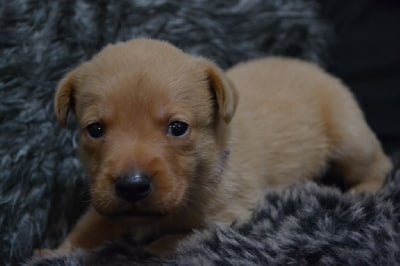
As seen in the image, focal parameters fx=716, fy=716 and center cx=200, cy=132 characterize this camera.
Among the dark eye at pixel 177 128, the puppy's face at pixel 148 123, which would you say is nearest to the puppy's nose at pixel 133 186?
the puppy's face at pixel 148 123

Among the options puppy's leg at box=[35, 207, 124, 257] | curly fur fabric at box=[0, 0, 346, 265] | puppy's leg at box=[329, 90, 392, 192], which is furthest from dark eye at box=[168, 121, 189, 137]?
puppy's leg at box=[329, 90, 392, 192]

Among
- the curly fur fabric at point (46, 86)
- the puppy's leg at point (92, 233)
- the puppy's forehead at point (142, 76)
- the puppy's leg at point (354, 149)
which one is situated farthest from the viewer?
the puppy's leg at point (354, 149)

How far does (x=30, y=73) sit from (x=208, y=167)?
2.38ft

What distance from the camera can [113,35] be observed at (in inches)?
95.9

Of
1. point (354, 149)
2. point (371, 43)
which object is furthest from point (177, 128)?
point (371, 43)

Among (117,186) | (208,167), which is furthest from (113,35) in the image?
(117,186)

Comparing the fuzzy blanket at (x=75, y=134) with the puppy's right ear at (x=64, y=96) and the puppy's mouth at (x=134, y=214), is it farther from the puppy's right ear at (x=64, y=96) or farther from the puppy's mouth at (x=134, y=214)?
the puppy's right ear at (x=64, y=96)

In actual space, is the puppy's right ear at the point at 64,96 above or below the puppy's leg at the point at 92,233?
above

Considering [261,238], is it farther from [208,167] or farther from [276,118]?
[276,118]

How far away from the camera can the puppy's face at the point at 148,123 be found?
5.53ft

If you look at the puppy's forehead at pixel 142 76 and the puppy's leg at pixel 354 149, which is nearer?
the puppy's forehead at pixel 142 76

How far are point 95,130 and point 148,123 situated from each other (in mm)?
156

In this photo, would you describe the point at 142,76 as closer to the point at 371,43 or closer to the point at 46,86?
the point at 46,86

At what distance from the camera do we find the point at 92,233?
207 cm
